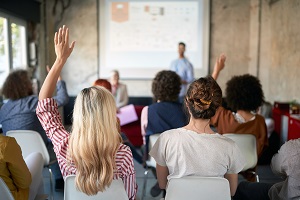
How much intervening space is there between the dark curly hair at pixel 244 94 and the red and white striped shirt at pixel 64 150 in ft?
5.03

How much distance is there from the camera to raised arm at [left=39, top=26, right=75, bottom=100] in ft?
6.51

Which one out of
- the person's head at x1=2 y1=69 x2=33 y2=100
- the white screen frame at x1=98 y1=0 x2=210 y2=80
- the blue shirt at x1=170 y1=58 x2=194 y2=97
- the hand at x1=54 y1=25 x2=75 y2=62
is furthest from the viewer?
the white screen frame at x1=98 y1=0 x2=210 y2=80

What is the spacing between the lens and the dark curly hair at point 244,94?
3.09 m

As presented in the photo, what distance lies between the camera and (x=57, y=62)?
206cm

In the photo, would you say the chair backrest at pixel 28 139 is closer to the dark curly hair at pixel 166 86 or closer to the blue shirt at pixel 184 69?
the dark curly hair at pixel 166 86

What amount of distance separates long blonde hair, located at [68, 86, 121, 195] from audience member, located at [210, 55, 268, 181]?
61.0 inches

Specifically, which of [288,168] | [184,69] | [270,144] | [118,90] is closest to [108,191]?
[288,168]

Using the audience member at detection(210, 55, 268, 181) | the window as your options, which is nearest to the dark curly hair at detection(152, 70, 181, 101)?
the audience member at detection(210, 55, 268, 181)

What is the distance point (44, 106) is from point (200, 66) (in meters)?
5.92

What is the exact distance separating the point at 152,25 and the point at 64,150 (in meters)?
5.96

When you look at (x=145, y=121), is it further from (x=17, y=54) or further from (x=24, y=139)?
(x=17, y=54)

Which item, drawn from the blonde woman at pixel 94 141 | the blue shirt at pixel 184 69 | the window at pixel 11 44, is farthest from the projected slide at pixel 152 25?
the blonde woman at pixel 94 141

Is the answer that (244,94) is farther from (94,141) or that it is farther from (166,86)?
(94,141)

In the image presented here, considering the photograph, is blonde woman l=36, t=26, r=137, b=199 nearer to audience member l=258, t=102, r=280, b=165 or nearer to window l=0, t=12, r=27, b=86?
audience member l=258, t=102, r=280, b=165
